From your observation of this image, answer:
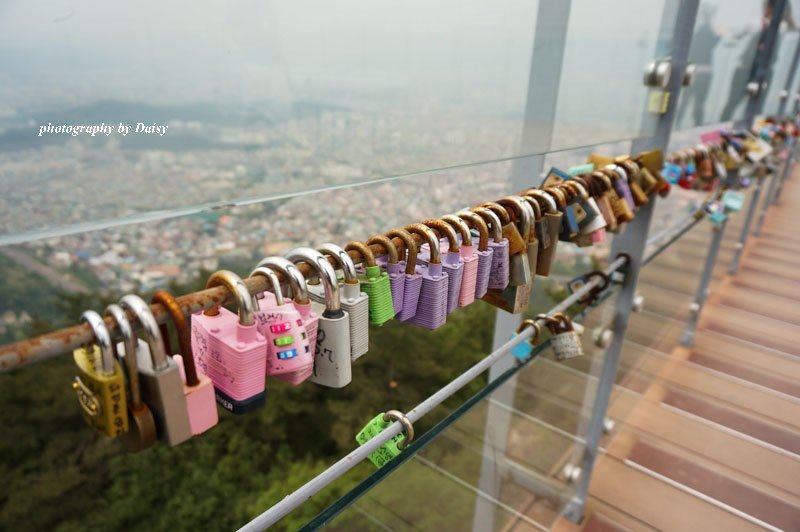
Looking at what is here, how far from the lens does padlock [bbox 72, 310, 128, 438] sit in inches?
17.2

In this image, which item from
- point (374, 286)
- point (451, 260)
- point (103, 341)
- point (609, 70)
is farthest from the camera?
point (609, 70)

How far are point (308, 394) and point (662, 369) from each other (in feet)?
12.2

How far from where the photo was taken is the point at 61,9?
66cm

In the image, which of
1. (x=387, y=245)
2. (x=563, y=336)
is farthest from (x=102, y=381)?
(x=563, y=336)

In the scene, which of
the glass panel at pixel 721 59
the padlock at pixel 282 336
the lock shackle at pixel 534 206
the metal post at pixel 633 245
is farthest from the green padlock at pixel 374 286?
the glass panel at pixel 721 59

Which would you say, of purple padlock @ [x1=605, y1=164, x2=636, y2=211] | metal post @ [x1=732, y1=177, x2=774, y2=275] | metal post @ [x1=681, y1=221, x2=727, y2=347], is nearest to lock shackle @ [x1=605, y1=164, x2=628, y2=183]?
purple padlock @ [x1=605, y1=164, x2=636, y2=211]

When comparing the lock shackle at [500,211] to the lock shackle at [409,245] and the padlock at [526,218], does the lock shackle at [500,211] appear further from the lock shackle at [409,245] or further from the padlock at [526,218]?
the lock shackle at [409,245]

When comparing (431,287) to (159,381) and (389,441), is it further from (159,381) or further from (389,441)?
(159,381)

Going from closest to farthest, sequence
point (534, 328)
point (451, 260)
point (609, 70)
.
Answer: point (451, 260), point (534, 328), point (609, 70)

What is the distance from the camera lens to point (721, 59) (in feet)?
8.29

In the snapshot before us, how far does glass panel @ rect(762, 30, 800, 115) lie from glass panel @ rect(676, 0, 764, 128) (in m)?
1.17

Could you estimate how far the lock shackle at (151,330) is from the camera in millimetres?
450

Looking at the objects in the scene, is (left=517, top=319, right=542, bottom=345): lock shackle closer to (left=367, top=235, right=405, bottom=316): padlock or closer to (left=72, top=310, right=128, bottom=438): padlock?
(left=367, top=235, right=405, bottom=316): padlock

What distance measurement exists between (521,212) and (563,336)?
460mm
